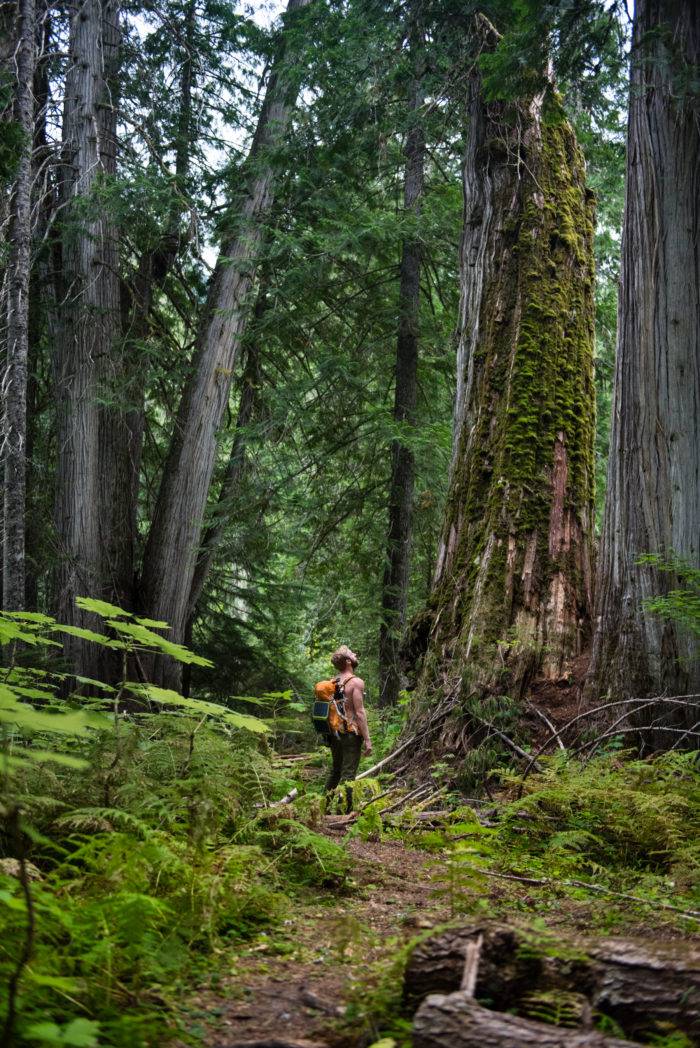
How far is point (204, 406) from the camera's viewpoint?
11.9 m

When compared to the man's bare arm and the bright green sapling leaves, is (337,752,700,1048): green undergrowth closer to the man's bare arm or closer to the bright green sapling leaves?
the bright green sapling leaves

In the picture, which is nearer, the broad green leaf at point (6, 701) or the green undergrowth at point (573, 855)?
the broad green leaf at point (6, 701)

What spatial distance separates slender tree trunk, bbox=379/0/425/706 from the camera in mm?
11641

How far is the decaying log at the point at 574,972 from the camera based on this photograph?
211 cm

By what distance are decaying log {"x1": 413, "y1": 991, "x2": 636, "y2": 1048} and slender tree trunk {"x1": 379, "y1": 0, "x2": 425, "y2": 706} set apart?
365 inches

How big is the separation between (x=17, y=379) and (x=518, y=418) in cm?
493

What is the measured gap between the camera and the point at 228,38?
11.9 metres

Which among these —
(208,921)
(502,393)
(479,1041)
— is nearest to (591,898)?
(208,921)

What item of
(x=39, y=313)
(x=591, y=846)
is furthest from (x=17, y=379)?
(x=591, y=846)

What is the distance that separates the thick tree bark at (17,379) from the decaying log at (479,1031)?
6943 mm

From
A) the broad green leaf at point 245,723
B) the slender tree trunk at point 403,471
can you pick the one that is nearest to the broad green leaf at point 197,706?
the broad green leaf at point 245,723

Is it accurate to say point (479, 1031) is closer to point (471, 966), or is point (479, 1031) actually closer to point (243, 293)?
point (471, 966)

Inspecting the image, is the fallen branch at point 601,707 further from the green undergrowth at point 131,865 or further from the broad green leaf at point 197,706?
the broad green leaf at point 197,706

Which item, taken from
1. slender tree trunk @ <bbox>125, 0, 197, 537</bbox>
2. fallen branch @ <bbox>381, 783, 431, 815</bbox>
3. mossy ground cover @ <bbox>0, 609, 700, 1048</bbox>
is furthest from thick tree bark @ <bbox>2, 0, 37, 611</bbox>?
fallen branch @ <bbox>381, 783, 431, 815</bbox>
